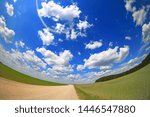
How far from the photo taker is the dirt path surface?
4004 millimetres

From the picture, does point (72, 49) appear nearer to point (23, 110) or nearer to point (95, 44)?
point (95, 44)

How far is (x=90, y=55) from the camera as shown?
3.91m

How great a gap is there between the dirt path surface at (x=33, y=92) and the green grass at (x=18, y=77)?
34mm

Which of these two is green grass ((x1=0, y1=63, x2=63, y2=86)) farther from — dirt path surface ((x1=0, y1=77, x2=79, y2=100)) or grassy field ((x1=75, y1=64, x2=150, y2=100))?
grassy field ((x1=75, y1=64, x2=150, y2=100))

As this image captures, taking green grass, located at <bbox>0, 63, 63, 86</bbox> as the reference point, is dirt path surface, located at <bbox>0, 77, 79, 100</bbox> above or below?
below

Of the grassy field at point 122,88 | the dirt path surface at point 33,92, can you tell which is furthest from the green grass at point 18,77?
the grassy field at point 122,88

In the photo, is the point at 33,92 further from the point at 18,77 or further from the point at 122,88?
the point at 122,88

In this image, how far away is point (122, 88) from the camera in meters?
4.08

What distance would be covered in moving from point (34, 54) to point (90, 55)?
1.83 ft

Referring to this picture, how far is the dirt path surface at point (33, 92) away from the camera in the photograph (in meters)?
4.00

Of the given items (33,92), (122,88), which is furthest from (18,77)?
(122,88)

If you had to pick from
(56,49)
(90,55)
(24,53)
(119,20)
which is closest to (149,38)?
(119,20)

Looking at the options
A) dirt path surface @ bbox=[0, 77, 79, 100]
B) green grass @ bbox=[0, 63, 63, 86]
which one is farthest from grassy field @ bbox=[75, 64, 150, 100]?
green grass @ bbox=[0, 63, 63, 86]

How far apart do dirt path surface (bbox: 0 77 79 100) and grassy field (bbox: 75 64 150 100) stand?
110 mm
